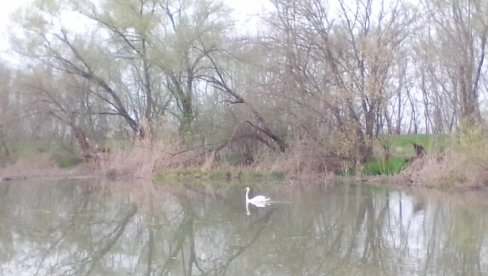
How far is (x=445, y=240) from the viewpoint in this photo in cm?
1301

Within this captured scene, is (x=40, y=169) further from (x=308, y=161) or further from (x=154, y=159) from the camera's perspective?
(x=308, y=161)

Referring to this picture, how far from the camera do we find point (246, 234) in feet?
46.6

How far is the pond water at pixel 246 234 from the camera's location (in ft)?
36.9

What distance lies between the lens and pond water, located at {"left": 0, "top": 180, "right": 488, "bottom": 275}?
1123 centimetres

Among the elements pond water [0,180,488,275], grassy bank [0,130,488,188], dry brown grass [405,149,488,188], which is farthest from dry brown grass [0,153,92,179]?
dry brown grass [405,149,488,188]

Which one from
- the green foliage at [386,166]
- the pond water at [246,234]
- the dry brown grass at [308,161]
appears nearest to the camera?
the pond water at [246,234]

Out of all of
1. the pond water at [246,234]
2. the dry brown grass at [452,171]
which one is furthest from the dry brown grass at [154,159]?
the dry brown grass at [452,171]

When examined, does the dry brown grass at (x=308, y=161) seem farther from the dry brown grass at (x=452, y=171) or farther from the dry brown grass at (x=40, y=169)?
the dry brown grass at (x=40, y=169)

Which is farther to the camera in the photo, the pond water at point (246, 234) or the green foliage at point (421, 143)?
the green foliage at point (421, 143)

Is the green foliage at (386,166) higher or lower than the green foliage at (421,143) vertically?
lower

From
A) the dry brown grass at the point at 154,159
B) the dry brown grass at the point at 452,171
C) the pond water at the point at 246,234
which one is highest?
the dry brown grass at the point at 154,159

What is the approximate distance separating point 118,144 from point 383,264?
Answer: 21.6m

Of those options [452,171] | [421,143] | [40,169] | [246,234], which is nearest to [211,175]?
[421,143]

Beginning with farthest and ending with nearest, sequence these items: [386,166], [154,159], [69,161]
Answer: [69,161] → [154,159] → [386,166]
